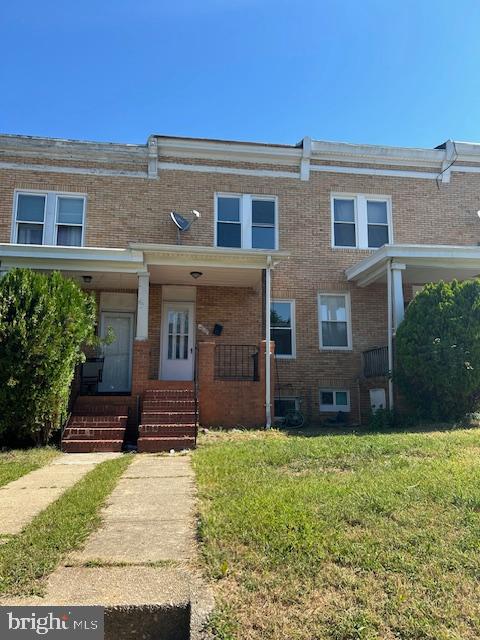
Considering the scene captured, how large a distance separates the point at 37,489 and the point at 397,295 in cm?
890

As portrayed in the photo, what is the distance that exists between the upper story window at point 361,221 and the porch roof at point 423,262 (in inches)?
47.7

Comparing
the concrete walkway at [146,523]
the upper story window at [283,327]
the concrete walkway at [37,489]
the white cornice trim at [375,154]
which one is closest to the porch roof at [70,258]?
the upper story window at [283,327]

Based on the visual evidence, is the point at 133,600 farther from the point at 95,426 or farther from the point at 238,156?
the point at 238,156

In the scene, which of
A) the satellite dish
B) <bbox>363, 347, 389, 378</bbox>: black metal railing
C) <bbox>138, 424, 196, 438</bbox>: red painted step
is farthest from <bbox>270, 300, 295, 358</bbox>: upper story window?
<bbox>138, 424, 196, 438</bbox>: red painted step

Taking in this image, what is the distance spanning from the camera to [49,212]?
44.8 feet

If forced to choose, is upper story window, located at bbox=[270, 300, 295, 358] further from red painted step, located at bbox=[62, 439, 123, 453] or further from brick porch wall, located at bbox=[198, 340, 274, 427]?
red painted step, located at bbox=[62, 439, 123, 453]

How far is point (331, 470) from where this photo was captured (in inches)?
251

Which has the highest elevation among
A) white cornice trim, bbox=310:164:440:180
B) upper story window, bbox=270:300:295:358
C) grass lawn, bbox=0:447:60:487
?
white cornice trim, bbox=310:164:440:180

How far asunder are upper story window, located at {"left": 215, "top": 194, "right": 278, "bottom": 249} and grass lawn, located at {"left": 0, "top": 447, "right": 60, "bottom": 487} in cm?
733

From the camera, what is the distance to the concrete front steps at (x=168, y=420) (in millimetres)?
9211

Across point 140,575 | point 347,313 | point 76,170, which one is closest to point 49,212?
point 76,170

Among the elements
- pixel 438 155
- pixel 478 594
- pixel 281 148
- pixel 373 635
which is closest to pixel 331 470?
pixel 478 594

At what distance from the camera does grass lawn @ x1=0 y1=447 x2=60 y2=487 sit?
22.2 feet

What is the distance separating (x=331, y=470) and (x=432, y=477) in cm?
122
